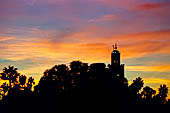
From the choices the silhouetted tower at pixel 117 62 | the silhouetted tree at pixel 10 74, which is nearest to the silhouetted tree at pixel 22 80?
the silhouetted tree at pixel 10 74

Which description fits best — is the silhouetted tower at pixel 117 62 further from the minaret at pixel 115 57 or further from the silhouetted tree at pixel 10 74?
the silhouetted tree at pixel 10 74

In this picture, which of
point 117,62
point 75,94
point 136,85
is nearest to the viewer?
point 75,94

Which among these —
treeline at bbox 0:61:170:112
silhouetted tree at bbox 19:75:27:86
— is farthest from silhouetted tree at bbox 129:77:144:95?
silhouetted tree at bbox 19:75:27:86

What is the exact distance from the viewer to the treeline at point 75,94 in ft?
198

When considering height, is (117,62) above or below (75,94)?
above

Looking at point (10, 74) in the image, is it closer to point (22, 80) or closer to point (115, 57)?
point (22, 80)

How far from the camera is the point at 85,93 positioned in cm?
6091

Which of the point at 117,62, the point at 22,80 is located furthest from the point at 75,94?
the point at 117,62

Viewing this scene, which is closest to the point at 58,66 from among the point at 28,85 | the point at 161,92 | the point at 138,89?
the point at 28,85

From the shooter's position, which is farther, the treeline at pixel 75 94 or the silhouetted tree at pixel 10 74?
the silhouetted tree at pixel 10 74

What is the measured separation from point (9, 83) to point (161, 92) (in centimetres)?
3701

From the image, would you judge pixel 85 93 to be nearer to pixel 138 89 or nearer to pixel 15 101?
pixel 15 101

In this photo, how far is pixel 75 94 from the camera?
200 feet

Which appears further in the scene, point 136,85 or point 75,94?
point 136,85
